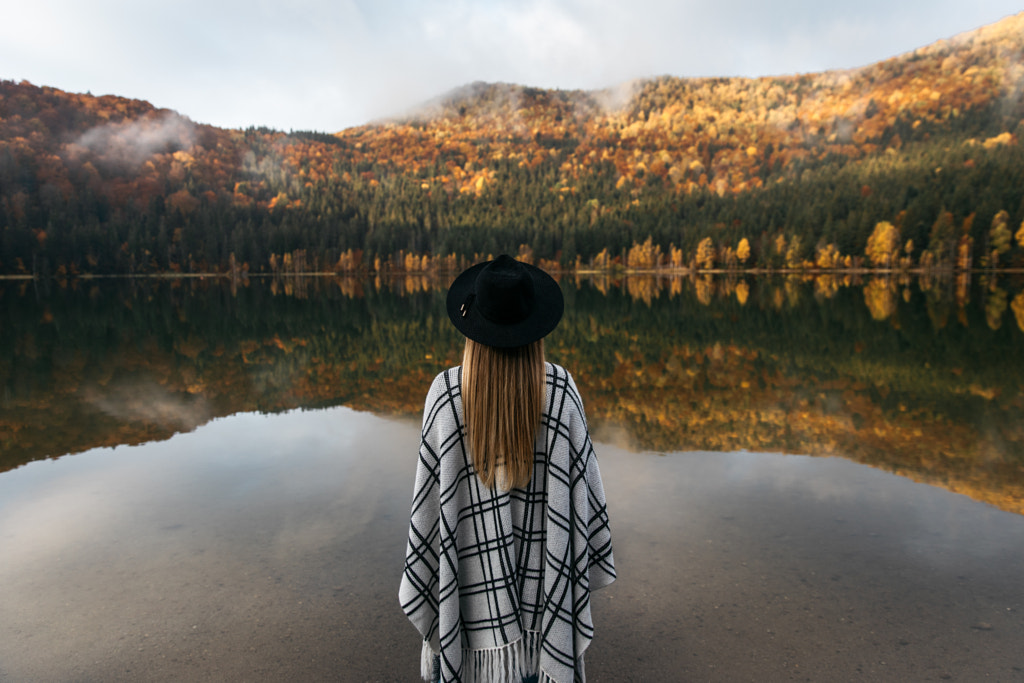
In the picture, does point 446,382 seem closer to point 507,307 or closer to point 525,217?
point 507,307

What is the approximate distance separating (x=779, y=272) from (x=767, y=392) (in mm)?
107416

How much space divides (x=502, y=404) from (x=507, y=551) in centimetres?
73

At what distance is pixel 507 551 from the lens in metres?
2.78

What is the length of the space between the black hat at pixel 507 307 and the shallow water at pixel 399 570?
2713 millimetres

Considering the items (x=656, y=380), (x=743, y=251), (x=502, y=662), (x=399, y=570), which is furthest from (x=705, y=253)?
(x=502, y=662)

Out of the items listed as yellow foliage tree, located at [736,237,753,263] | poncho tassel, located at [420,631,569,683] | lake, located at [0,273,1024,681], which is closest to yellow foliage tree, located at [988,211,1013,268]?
yellow foliage tree, located at [736,237,753,263]

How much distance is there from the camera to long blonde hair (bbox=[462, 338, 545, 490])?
2559mm

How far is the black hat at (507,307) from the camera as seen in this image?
2.38 m

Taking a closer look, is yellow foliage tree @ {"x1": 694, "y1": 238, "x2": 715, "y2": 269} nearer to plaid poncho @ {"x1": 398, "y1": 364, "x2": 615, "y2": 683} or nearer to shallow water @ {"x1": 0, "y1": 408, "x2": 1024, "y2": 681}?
shallow water @ {"x1": 0, "y1": 408, "x2": 1024, "y2": 681}

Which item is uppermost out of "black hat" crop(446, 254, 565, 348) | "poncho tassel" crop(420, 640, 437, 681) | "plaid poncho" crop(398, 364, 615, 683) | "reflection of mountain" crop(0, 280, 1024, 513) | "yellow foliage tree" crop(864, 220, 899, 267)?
"yellow foliage tree" crop(864, 220, 899, 267)

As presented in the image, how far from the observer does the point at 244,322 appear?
2927 centimetres

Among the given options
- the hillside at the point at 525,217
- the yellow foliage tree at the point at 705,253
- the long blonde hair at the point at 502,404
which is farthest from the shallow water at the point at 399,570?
the yellow foliage tree at the point at 705,253

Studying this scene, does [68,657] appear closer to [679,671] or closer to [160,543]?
[160,543]

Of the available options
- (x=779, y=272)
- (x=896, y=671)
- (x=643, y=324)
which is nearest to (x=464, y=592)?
(x=896, y=671)
